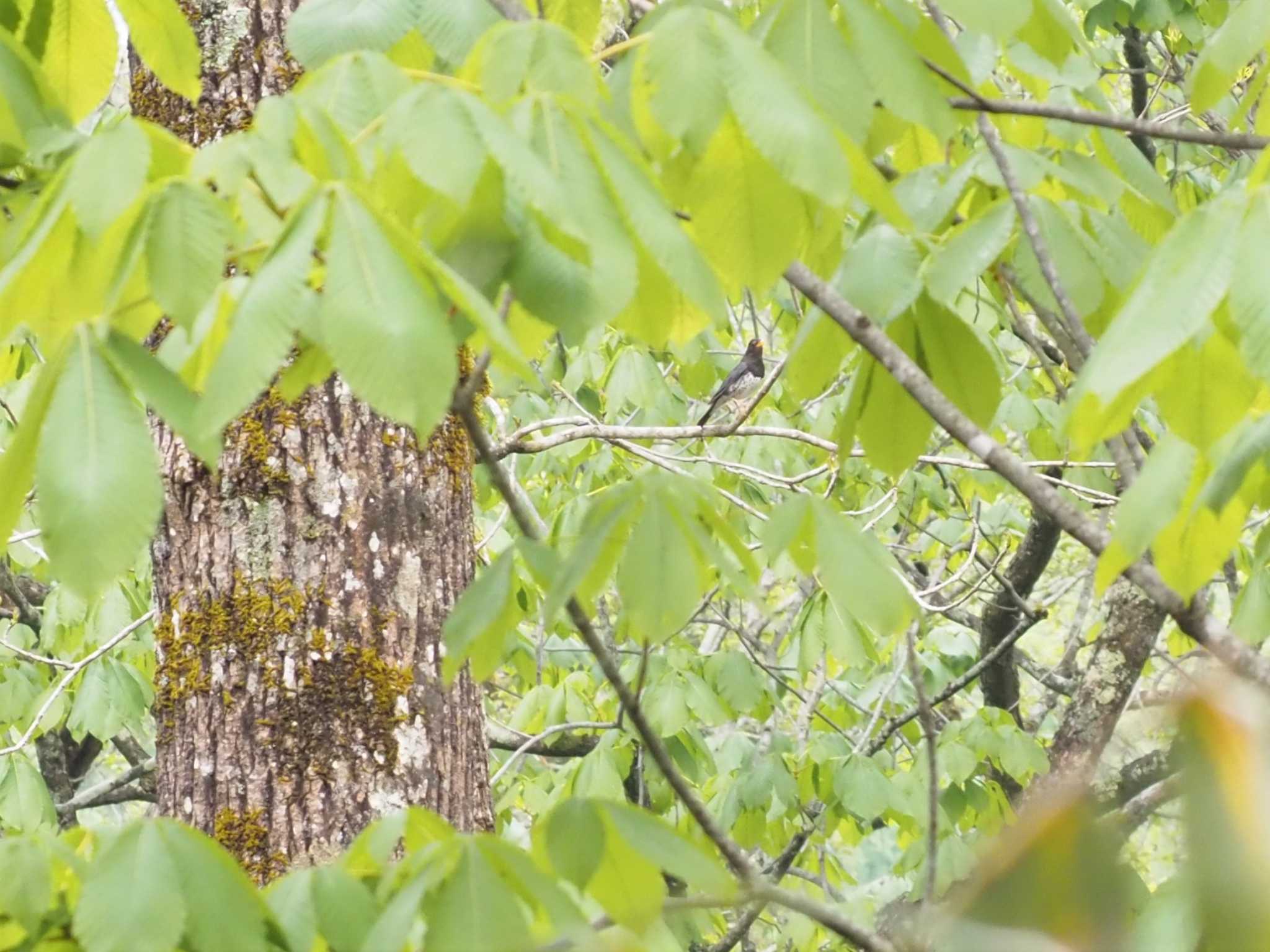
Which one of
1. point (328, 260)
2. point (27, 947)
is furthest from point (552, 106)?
point (27, 947)

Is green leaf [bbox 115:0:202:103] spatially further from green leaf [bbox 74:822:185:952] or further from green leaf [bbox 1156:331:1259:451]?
green leaf [bbox 1156:331:1259:451]

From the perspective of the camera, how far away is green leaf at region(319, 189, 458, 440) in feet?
2.33

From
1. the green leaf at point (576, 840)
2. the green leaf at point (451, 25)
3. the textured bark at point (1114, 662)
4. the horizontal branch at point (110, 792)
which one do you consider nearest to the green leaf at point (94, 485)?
the green leaf at point (576, 840)

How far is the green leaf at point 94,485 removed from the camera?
0.74 meters

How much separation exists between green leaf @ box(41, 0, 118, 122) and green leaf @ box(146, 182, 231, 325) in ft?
1.87

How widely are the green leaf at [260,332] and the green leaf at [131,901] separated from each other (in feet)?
1.09

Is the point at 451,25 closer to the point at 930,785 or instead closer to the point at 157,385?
the point at 157,385

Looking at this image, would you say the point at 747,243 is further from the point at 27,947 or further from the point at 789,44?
the point at 27,947

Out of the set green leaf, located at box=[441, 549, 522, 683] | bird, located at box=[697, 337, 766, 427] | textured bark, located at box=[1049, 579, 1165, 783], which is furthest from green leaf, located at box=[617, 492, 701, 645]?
bird, located at box=[697, 337, 766, 427]

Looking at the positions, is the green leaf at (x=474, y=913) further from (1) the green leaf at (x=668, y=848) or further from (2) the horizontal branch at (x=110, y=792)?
(2) the horizontal branch at (x=110, y=792)

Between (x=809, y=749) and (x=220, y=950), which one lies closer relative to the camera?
(x=220, y=950)

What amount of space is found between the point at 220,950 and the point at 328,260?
0.47m

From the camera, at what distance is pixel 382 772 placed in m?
1.95

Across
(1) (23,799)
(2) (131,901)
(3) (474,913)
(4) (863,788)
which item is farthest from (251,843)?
(4) (863,788)
